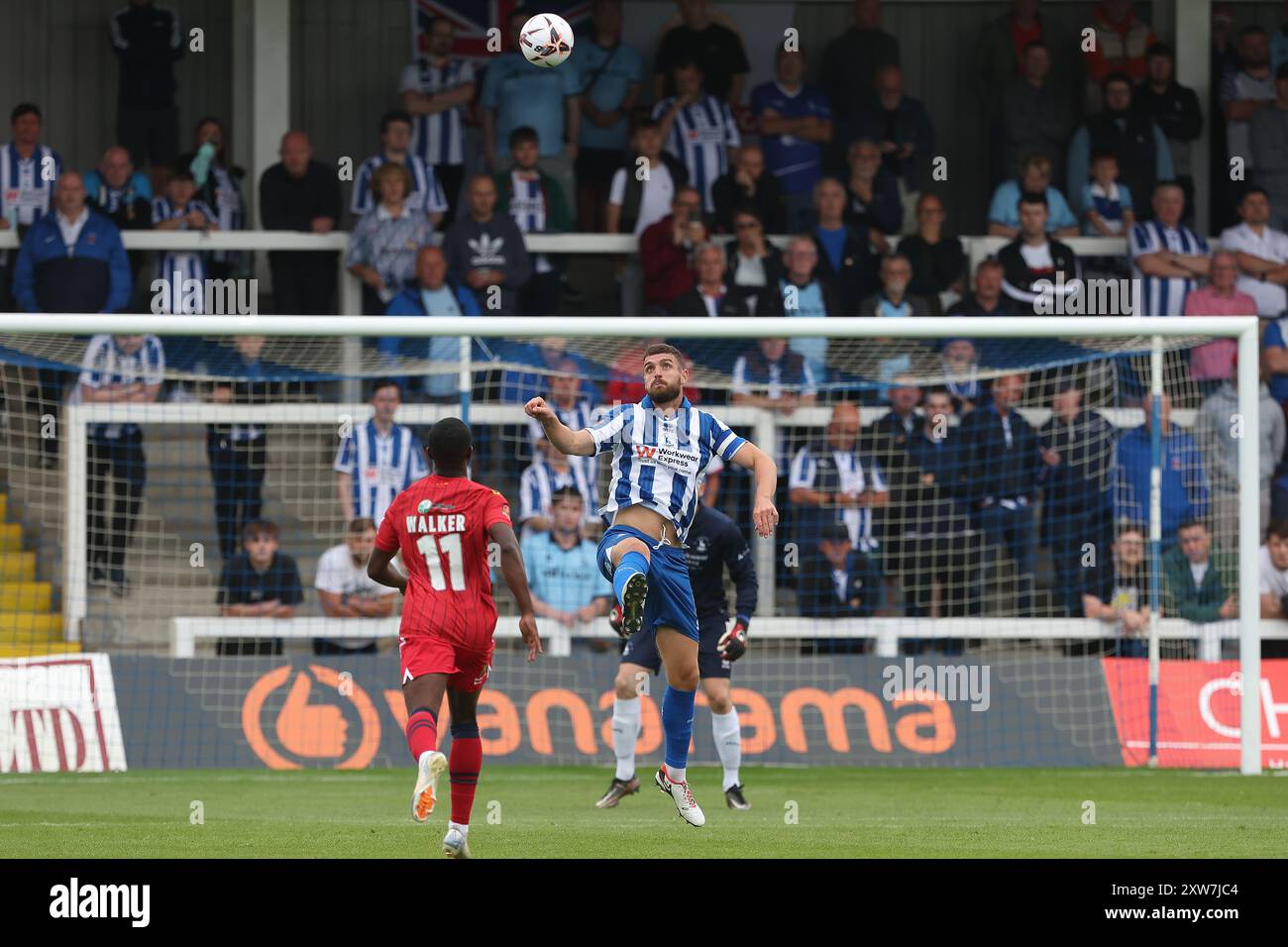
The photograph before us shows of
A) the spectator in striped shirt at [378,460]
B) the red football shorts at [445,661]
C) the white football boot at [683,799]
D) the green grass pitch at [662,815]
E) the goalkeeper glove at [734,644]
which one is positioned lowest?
the green grass pitch at [662,815]

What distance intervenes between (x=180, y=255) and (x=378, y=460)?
10.5 ft

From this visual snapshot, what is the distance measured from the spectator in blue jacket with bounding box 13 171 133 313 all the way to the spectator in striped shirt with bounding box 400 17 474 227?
314cm

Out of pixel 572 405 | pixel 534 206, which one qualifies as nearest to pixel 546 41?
pixel 572 405

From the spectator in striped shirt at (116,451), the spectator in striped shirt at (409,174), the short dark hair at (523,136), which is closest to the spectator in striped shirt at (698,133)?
the short dark hair at (523,136)

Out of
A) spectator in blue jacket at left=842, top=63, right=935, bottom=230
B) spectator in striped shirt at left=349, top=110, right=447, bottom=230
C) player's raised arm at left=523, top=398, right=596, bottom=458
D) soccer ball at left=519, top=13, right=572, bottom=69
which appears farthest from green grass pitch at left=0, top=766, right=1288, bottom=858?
spectator in blue jacket at left=842, top=63, right=935, bottom=230

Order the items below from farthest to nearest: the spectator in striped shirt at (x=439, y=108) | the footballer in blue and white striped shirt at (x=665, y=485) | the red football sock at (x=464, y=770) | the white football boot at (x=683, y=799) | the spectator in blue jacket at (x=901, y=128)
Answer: the spectator in blue jacket at (x=901, y=128) < the spectator in striped shirt at (x=439, y=108) < the white football boot at (x=683, y=799) < the footballer in blue and white striped shirt at (x=665, y=485) < the red football sock at (x=464, y=770)

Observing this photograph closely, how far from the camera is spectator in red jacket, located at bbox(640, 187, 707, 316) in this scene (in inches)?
675

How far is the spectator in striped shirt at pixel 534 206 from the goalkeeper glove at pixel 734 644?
5.96 metres

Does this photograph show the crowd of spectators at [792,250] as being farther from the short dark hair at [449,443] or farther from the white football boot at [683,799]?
the short dark hair at [449,443]

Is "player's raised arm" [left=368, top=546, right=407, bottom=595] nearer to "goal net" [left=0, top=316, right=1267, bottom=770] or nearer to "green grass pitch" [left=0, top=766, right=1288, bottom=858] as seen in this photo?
"green grass pitch" [left=0, top=766, right=1288, bottom=858]

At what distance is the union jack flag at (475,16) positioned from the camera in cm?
1931

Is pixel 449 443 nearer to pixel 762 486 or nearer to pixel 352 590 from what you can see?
pixel 762 486
